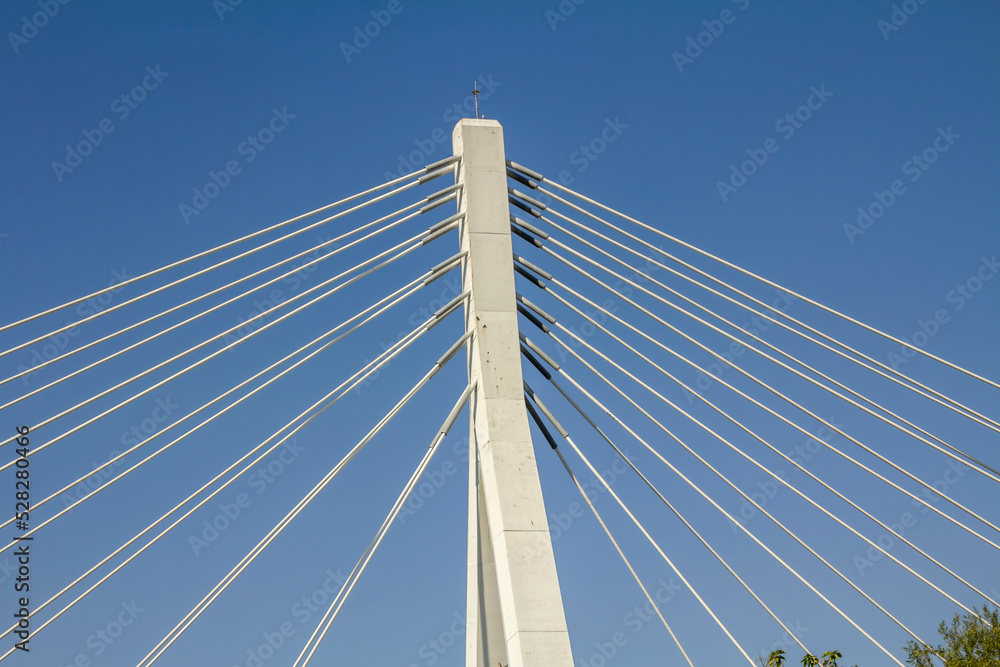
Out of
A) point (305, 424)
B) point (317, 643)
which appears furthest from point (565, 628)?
point (305, 424)

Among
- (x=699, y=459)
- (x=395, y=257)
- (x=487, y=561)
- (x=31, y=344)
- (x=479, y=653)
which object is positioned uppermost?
(x=395, y=257)

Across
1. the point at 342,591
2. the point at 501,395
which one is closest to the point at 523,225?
the point at 501,395

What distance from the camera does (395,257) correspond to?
2481cm

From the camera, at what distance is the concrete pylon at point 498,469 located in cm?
2178

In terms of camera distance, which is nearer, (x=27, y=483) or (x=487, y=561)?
(x=27, y=483)

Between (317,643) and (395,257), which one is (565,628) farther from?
(395,257)

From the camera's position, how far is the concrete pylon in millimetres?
21781

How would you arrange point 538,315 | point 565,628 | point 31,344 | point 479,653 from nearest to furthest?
1. point 31,344
2. point 565,628
3. point 479,653
4. point 538,315

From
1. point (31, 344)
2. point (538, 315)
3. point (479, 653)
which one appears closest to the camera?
point (31, 344)

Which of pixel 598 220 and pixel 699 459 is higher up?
pixel 598 220

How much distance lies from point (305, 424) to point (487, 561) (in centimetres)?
421

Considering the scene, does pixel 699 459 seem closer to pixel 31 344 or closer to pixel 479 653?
pixel 479 653

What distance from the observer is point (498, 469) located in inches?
902

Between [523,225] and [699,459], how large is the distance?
18.5 ft
